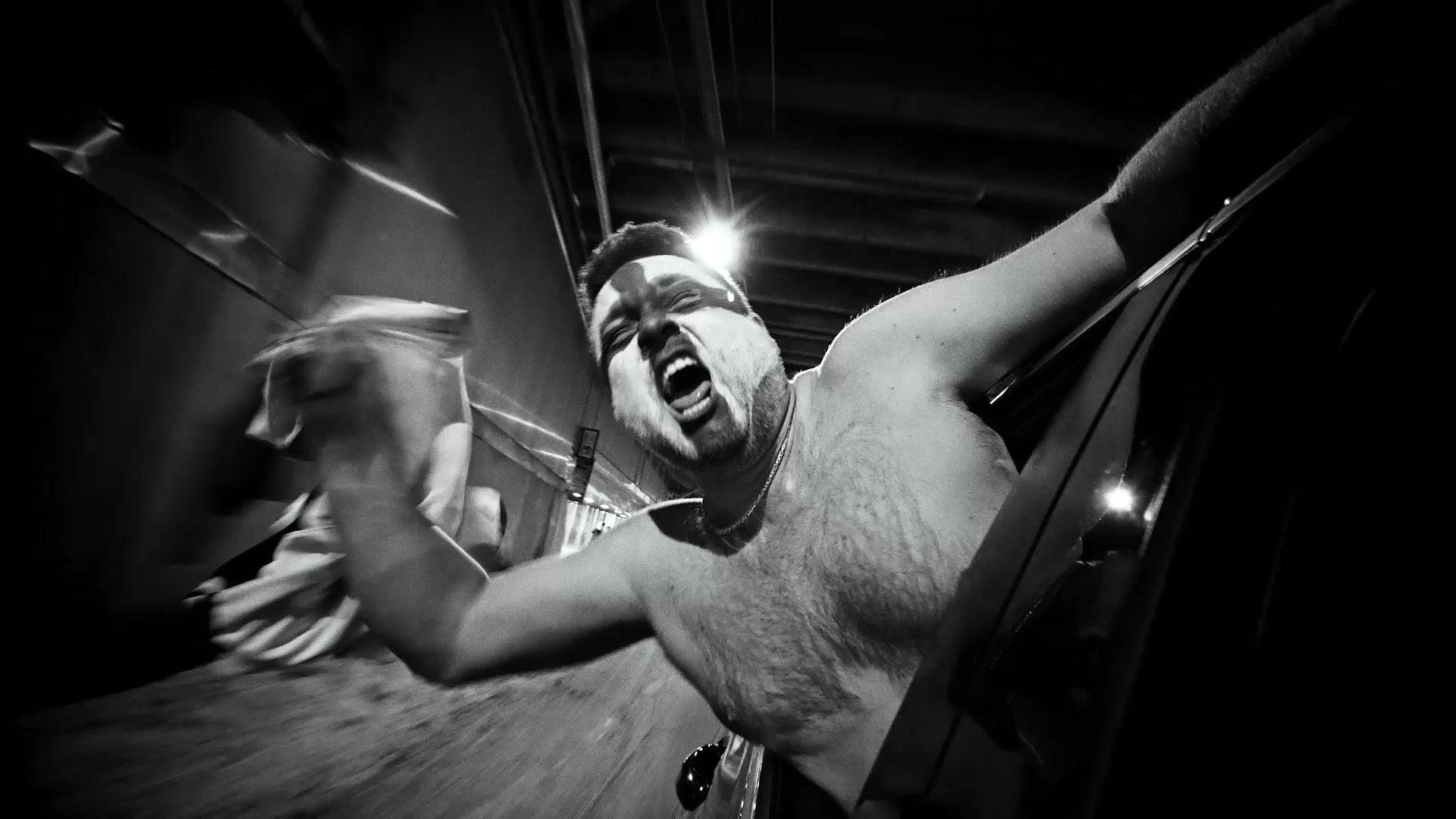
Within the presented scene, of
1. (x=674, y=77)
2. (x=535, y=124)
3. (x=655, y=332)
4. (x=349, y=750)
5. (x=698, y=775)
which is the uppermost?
(x=674, y=77)

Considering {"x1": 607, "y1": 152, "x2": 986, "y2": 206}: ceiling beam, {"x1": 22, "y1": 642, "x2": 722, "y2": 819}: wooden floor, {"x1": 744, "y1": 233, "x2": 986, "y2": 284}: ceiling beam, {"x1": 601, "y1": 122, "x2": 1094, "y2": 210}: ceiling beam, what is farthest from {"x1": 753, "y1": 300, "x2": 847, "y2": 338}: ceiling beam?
{"x1": 22, "y1": 642, "x2": 722, "y2": 819}: wooden floor

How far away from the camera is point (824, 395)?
1.06 meters

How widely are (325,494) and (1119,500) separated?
1.22 metres

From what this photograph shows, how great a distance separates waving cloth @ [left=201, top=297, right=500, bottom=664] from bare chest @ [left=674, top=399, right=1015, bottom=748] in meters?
0.64

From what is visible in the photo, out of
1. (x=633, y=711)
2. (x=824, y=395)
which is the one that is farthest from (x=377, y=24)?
(x=633, y=711)

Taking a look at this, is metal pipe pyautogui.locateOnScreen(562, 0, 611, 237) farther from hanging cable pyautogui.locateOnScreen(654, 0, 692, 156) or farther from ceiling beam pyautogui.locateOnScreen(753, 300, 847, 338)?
ceiling beam pyautogui.locateOnScreen(753, 300, 847, 338)

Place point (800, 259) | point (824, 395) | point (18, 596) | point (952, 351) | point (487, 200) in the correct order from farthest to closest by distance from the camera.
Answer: point (800, 259) < point (487, 200) < point (824, 395) < point (952, 351) < point (18, 596)

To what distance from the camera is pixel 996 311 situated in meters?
0.83

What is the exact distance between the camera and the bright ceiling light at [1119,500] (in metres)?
0.39

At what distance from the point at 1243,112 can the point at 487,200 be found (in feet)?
7.45

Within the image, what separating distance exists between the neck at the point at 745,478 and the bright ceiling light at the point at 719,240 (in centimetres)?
205

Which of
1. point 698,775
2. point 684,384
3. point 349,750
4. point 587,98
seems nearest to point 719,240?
point 587,98

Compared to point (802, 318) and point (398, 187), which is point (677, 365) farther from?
point (802, 318)

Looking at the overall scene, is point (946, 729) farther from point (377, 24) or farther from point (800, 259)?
point (800, 259)
